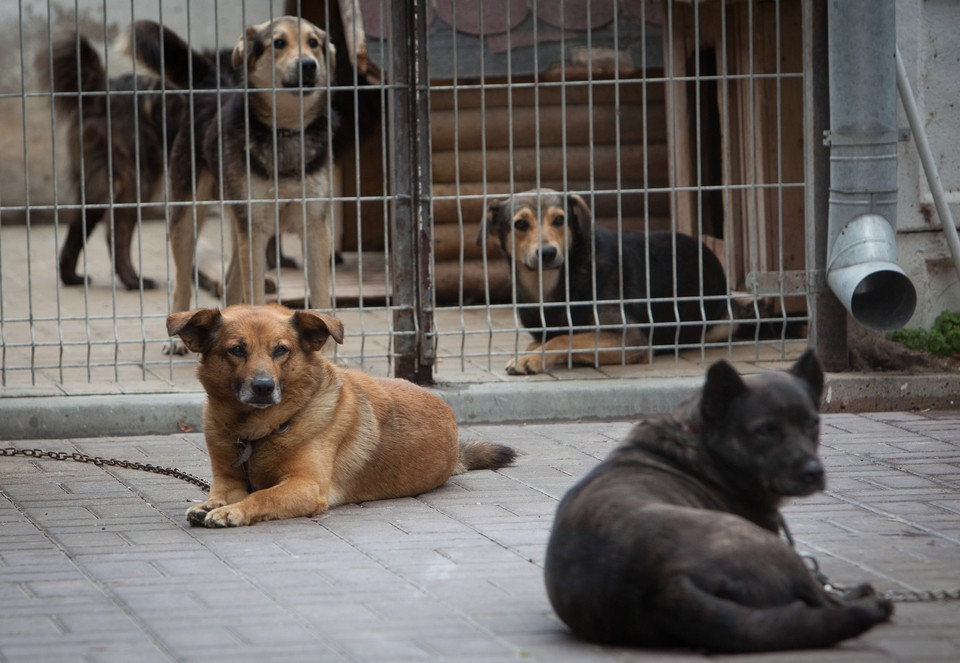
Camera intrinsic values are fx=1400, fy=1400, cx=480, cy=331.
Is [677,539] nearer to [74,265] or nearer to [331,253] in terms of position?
[331,253]

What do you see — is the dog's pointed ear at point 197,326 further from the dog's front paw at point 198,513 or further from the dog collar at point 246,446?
the dog's front paw at point 198,513

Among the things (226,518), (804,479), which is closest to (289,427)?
(226,518)

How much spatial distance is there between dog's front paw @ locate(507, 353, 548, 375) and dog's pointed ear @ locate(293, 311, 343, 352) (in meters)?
2.52

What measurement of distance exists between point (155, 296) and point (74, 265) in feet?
2.83

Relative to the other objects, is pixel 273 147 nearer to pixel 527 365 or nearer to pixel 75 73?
pixel 527 365

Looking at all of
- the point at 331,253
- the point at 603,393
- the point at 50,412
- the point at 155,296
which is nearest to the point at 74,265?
the point at 155,296

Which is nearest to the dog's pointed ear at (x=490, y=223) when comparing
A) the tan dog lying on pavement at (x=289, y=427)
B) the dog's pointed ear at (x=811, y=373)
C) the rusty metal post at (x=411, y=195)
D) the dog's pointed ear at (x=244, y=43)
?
the rusty metal post at (x=411, y=195)

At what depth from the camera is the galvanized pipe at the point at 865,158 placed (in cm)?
735

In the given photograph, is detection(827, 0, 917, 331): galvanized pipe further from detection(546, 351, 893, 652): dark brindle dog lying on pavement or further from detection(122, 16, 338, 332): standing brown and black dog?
detection(546, 351, 893, 652): dark brindle dog lying on pavement

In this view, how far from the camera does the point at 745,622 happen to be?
336 centimetres

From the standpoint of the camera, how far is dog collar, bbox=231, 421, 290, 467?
5504mm

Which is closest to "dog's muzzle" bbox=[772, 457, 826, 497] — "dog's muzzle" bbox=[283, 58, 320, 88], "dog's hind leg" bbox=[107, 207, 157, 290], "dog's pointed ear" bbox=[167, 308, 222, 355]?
"dog's pointed ear" bbox=[167, 308, 222, 355]

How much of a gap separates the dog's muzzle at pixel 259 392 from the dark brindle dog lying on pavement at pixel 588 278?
9.43ft

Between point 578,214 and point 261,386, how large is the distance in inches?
142
